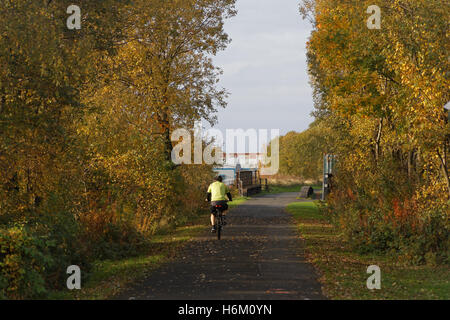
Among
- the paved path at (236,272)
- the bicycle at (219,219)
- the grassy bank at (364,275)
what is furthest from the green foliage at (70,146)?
the grassy bank at (364,275)

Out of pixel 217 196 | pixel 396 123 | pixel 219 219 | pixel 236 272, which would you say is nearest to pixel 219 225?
pixel 219 219

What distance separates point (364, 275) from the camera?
505 inches

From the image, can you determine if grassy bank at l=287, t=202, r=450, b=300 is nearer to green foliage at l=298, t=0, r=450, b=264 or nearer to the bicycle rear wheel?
green foliage at l=298, t=0, r=450, b=264

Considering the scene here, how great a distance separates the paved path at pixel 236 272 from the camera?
1034 cm

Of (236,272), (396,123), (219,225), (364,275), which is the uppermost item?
(396,123)

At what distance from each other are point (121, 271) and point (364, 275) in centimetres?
531

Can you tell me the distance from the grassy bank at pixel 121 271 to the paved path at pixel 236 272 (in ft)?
1.07

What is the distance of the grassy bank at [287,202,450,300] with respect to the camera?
10734 millimetres

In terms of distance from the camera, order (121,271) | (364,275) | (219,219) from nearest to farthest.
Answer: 1. (364,275)
2. (121,271)
3. (219,219)

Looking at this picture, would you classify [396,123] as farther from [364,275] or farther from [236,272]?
[236,272]

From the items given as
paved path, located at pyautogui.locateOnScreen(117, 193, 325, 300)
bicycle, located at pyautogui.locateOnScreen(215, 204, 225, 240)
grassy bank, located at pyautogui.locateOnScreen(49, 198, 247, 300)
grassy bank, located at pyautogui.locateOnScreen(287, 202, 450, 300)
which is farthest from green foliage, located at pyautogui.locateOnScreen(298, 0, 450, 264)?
grassy bank, located at pyautogui.locateOnScreen(49, 198, 247, 300)

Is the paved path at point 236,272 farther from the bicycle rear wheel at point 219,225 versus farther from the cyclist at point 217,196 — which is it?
the cyclist at point 217,196
